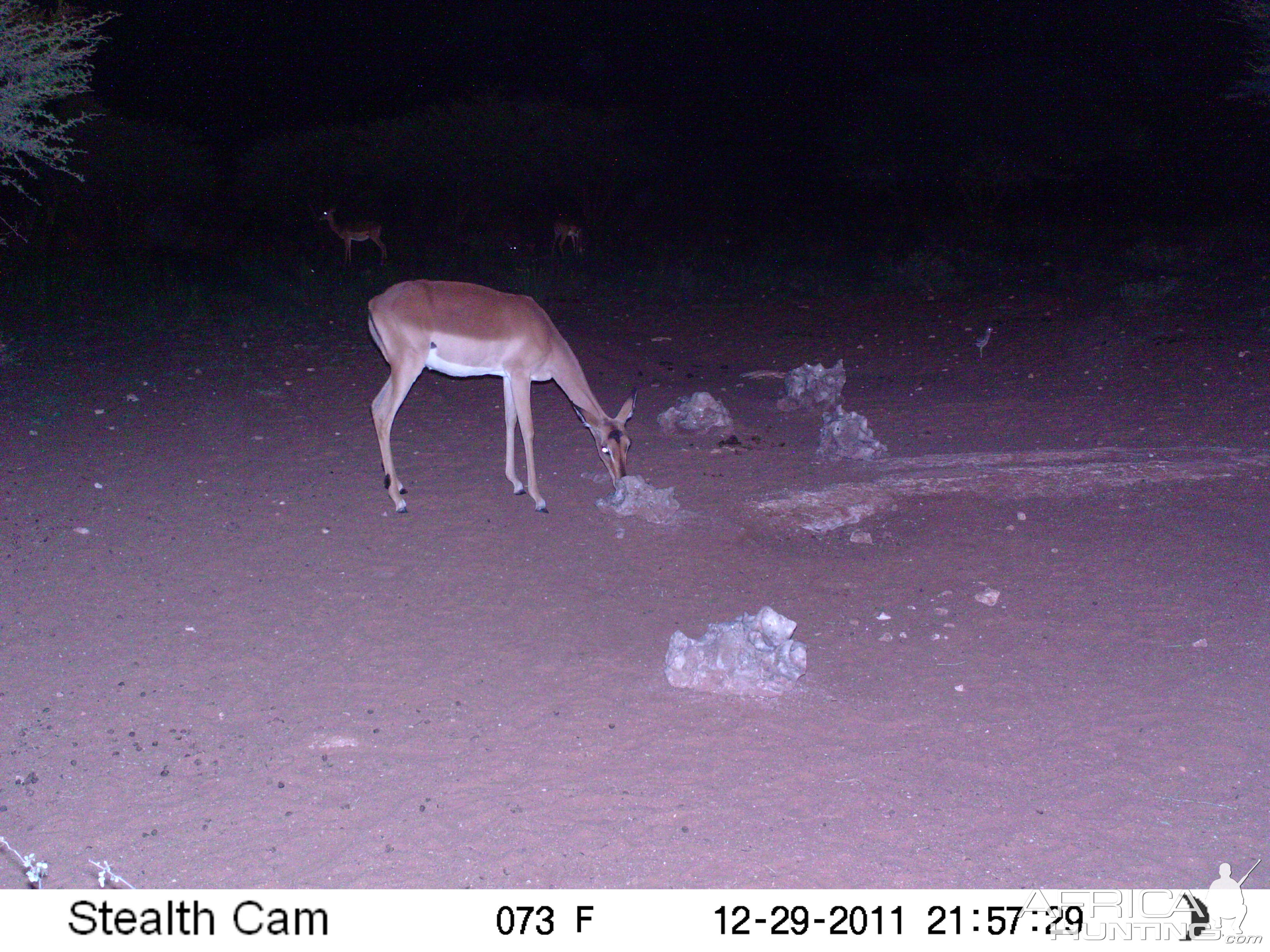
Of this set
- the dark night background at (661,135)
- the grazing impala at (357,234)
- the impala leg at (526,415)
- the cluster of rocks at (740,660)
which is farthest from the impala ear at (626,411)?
the grazing impala at (357,234)

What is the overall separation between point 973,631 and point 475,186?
24.6m

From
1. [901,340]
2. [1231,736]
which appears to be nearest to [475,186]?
[901,340]

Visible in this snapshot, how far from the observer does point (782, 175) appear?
94.6ft

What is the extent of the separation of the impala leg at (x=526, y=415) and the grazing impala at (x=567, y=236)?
13153 millimetres

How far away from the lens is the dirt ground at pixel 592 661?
3867 millimetres

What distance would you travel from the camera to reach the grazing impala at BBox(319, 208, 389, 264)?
20.1 metres

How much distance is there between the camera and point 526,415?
7.99m

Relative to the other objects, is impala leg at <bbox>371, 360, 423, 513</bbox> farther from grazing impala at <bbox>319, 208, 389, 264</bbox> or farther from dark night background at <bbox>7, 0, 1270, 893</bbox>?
grazing impala at <bbox>319, 208, 389, 264</bbox>

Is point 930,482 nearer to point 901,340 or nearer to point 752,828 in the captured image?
point 752,828

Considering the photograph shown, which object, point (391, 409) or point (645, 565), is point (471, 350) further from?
point (645, 565)

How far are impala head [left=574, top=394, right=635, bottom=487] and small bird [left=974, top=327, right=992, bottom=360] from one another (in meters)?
5.42

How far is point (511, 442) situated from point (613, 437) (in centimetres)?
88

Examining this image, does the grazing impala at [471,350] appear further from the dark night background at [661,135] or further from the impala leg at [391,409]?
the dark night background at [661,135]

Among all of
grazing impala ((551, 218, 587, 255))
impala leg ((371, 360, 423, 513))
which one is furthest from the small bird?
grazing impala ((551, 218, 587, 255))
